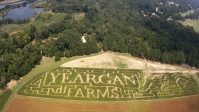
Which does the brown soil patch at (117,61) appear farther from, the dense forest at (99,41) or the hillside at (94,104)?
the hillside at (94,104)

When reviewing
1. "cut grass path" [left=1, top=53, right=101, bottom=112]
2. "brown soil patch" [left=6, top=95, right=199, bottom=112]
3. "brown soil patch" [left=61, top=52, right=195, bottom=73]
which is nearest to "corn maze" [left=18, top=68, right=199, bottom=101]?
"cut grass path" [left=1, top=53, right=101, bottom=112]

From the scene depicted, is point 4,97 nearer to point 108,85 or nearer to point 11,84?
point 11,84

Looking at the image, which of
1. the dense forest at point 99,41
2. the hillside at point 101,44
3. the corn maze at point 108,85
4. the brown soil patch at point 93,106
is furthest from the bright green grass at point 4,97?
the corn maze at point 108,85

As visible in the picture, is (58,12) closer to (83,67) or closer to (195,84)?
(83,67)

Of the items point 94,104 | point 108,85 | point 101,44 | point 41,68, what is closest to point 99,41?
point 101,44

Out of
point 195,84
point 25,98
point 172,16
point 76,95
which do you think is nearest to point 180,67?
point 195,84

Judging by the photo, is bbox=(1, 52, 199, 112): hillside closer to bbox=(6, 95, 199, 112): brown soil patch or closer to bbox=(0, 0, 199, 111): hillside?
bbox=(6, 95, 199, 112): brown soil patch
